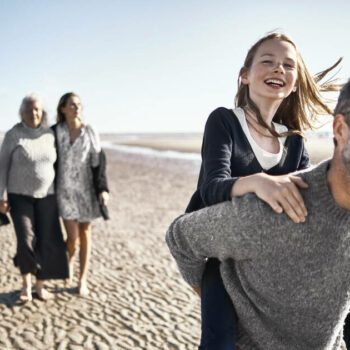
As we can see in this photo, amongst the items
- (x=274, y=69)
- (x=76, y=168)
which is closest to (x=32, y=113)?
(x=76, y=168)

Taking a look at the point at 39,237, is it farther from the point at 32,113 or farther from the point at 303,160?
the point at 303,160

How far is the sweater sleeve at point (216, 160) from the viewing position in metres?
1.50

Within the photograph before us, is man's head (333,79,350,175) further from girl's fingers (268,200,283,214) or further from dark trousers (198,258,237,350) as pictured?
dark trousers (198,258,237,350)

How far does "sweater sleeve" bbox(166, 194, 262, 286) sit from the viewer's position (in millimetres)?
1374

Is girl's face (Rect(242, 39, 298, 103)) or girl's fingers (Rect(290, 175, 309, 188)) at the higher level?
girl's face (Rect(242, 39, 298, 103))

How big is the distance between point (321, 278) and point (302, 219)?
0.80 ft

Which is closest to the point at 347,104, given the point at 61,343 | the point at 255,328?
the point at 255,328

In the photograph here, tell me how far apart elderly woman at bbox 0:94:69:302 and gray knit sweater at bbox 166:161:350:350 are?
11.6 feet

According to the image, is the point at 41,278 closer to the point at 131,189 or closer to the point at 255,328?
the point at 255,328

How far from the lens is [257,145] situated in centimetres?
175

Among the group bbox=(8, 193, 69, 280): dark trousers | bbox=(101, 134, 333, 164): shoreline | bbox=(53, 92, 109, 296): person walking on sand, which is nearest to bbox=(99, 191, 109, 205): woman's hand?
bbox=(53, 92, 109, 296): person walking on sand

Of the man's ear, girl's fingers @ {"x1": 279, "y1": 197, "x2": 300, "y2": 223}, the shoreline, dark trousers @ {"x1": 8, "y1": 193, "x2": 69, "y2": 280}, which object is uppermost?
the man's ear

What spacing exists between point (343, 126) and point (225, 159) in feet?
1.64

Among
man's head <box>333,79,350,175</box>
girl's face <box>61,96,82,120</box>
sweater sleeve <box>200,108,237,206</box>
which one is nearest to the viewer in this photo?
man's head <box>333,79,350,175</box>
